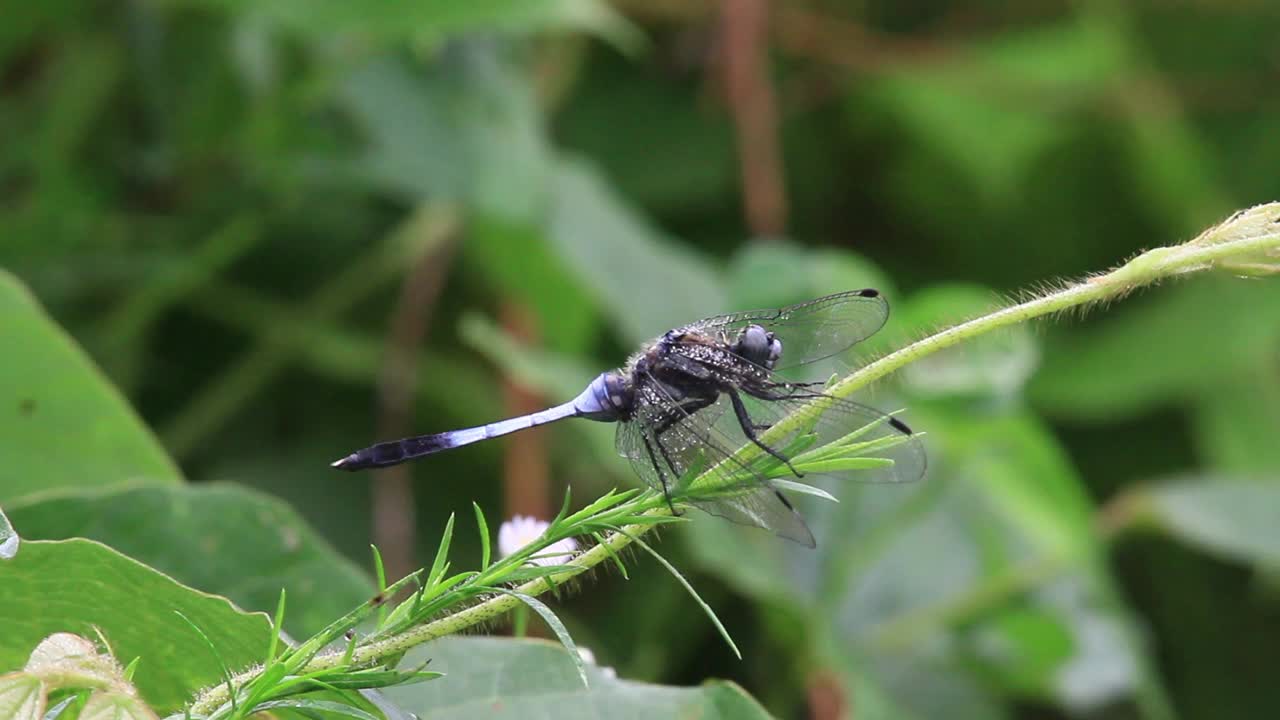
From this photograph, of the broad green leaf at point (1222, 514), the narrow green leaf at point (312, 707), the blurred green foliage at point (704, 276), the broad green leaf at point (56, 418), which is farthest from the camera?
the broad green leaf at point (1222, 514)

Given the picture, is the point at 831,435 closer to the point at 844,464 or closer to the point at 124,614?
the point at 844,464

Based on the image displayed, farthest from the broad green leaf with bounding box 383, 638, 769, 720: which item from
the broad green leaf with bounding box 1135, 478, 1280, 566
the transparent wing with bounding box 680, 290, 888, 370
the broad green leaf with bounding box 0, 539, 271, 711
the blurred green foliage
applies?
the broad green leaf with bounding box 1135, 478, 1280, 566

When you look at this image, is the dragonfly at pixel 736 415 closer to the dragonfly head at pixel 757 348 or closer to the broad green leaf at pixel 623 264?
the dragonfly head at pixel 757 348

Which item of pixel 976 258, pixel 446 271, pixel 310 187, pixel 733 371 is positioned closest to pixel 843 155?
pixel 976 258

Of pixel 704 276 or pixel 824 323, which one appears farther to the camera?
pixel 704 276

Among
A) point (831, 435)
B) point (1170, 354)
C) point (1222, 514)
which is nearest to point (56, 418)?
point (831, 435)

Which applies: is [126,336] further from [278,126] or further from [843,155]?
[843,155]

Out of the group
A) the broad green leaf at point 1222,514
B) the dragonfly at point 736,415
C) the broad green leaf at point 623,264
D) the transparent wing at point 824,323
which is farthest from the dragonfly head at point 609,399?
the broad green leaf at point 1222,514

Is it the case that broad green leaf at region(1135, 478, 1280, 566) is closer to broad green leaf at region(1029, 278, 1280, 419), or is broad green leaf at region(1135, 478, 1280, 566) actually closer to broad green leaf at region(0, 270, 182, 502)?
broad green leaf at region(1029, 278, 1280, 419)
